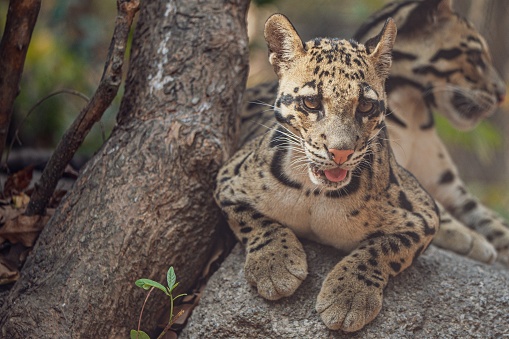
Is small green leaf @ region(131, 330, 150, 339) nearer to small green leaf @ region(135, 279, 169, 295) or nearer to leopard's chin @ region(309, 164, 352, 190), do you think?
small green leaf @ region(135, 279, 169, 295)

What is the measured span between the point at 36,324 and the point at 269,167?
1.92 metres

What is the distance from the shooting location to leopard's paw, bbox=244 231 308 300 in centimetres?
455

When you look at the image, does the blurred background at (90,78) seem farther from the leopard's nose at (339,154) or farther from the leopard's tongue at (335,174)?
the leopard's nose at (339,154)

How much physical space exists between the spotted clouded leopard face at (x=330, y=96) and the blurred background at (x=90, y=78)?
334 cm

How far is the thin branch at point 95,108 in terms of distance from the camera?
4.89 metres

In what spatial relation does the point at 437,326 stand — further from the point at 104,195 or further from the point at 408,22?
the point at 408,22

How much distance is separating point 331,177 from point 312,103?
1.59ft

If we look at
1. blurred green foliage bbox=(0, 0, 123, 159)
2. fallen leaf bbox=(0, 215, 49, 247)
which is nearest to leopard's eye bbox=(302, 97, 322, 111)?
fallen leaf bbox=(0, 215, 49, 247)

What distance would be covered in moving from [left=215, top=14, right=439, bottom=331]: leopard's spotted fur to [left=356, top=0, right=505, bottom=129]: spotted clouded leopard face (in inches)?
79.0

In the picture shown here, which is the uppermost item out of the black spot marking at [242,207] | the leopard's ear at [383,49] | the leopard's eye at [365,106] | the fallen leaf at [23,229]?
the leopard's ear at [383,49]

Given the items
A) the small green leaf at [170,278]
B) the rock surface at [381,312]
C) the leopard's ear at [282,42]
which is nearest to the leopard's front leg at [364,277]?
the rock surface at [381,312]

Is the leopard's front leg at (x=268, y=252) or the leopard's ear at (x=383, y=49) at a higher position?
the leopard's ear at (x=383, y=49)

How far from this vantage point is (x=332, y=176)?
4.22m

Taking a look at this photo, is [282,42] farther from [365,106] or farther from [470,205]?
[470,205]
